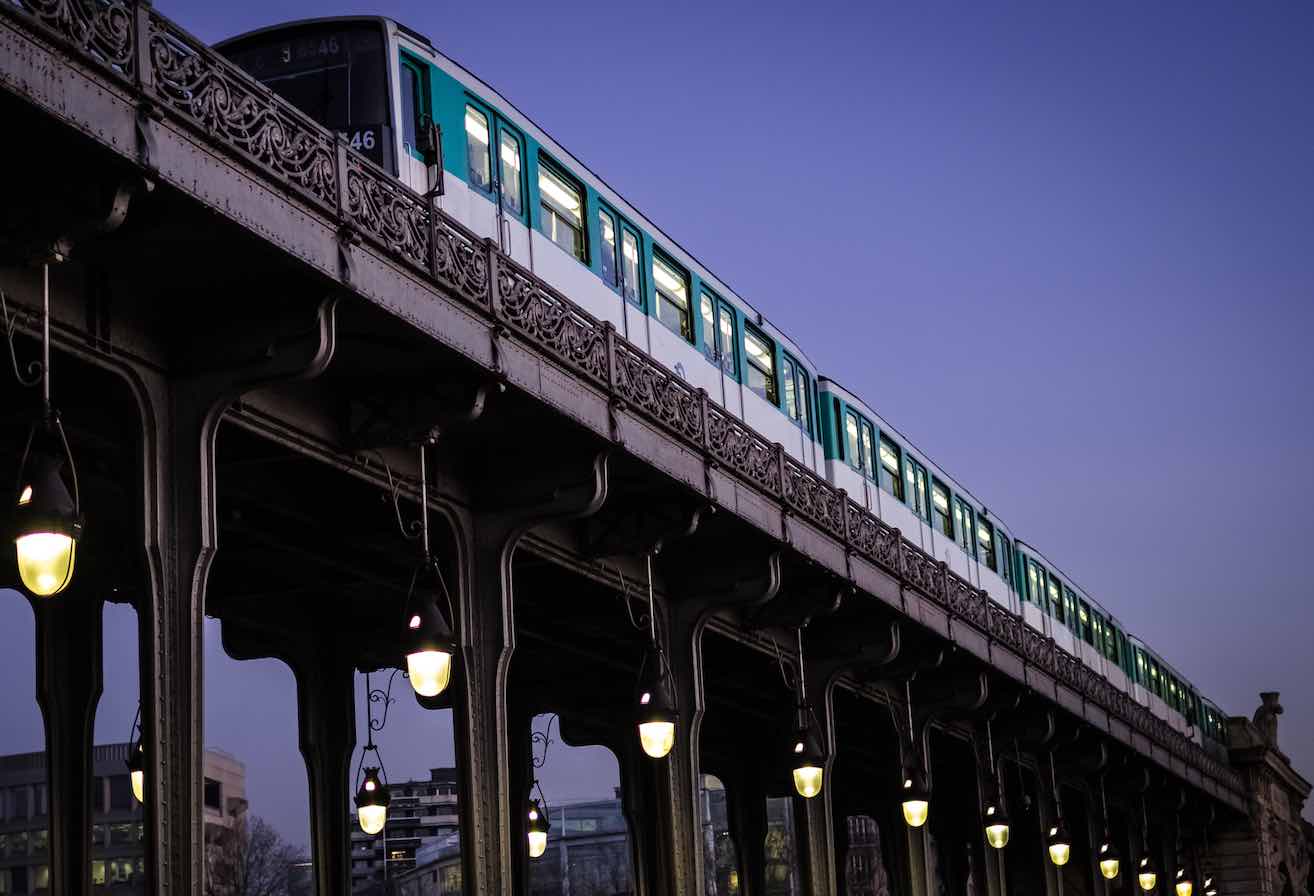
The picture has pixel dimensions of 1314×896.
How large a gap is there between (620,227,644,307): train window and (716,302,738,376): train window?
12.9 feet

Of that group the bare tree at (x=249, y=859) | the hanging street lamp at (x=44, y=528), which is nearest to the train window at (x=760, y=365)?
the hanging street lamp at (x=44, y=528)

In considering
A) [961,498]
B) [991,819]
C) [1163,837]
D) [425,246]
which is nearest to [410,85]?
[425,246]

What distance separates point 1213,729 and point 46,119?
77.9 meters

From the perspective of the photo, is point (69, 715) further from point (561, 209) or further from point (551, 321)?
point (561, 209)

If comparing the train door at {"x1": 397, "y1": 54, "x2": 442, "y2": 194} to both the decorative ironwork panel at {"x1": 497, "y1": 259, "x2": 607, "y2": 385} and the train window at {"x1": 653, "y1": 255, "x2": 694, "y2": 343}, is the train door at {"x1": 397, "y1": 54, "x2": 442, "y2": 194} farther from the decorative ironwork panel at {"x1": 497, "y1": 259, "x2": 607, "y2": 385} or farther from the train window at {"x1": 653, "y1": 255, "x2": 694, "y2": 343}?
the train window at {"x1": 653, "y1": 255, "x2": 694, "y2": 343}

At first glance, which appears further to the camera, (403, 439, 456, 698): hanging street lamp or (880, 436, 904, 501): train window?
(880, 436, 904, 501): train window

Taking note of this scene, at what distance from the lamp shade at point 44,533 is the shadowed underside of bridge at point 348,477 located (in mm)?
3059

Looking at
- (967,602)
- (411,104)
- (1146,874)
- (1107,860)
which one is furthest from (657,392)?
(1146,874)

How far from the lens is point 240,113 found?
44.6 ft

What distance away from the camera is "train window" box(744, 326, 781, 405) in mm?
31688

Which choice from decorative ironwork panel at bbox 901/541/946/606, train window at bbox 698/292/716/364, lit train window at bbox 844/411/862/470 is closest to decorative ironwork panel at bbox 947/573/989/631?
decorative ironwork panel at bbox 901/541/946/606

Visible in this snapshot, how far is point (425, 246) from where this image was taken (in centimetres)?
1622

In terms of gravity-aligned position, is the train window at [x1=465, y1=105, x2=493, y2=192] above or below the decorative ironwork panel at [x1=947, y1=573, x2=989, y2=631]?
above

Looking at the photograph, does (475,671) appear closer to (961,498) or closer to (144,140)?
(144,140)
